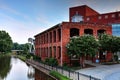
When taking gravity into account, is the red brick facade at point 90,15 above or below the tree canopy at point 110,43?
above

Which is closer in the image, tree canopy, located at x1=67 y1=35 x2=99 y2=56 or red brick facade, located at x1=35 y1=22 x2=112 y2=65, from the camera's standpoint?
tree canopy, located at x1=67 y1=35 x2=99 y2=56

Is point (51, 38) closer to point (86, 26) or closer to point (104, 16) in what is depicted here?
point (86, 26)

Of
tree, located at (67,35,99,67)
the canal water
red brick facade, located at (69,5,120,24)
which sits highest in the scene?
red brick facade, located at (69,5,120,24)

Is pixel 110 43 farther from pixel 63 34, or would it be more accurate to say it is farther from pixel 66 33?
pixel 63 34

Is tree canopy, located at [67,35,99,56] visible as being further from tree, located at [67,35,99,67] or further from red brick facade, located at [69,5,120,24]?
red brick facade, located at [69,5,120,24]

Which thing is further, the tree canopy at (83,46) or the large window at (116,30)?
the large window at (116,30)

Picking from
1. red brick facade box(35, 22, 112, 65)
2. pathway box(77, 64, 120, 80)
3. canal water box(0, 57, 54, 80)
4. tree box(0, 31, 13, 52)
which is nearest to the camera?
pathway box(77, 64, 120, 80)

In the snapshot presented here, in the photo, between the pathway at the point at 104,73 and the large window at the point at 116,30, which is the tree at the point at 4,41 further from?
the pathway at the point at 104,73

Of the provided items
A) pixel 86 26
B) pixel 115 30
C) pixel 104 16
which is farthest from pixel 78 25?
pixel 104 16

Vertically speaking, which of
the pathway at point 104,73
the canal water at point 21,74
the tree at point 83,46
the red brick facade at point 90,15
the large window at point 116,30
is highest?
the red brick facade at point 90,15

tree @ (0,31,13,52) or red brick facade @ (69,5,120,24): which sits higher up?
red brick facade @ (69,5,120,24)

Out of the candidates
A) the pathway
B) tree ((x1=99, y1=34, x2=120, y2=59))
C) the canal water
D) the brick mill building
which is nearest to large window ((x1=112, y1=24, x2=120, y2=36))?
the brick mill building

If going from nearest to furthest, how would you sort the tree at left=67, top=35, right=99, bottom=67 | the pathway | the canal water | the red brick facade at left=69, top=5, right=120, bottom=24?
the pathway, the canal water, the tree at left=67, top=35, right=99, bottom=67, the red brick facade at left=69, top=5, right=120, bottom=24

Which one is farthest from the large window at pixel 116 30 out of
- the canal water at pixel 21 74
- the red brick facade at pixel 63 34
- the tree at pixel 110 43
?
the canal water at pixel 21 74
